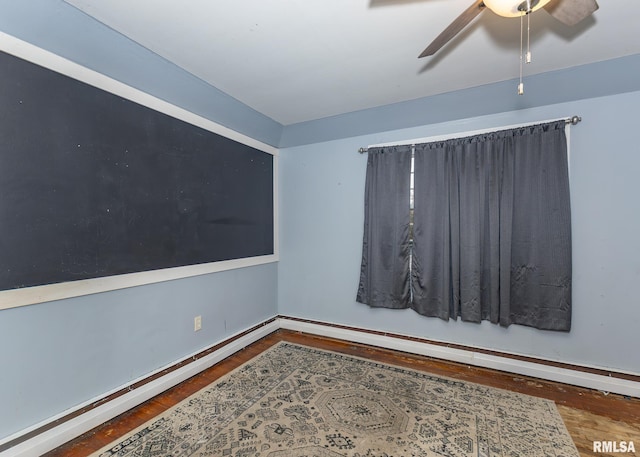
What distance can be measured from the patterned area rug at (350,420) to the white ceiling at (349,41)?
240 centimetres

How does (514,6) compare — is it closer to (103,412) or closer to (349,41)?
(349,41)

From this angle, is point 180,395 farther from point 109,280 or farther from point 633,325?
point 633,325

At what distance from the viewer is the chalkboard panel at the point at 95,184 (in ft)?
4.75

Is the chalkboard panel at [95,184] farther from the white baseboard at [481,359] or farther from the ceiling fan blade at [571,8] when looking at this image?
the ceiling fan blade at [571,8]

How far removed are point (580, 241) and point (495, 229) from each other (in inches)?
23.5

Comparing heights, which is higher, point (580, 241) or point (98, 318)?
point (580, 241)

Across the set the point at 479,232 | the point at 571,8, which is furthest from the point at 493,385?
the point at 571,8

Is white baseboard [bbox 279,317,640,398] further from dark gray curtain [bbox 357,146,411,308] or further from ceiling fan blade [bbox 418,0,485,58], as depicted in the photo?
ceiling fan blade [bbox 418,0,485,58]

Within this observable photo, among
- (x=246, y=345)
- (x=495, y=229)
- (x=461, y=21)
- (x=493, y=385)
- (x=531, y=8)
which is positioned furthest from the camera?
(x=246, y=345)

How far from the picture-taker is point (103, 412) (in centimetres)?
174

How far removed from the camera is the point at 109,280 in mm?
1826

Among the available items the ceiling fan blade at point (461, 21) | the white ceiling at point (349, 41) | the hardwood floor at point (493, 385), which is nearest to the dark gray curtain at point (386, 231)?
the hardwood floor at point (493, 385)

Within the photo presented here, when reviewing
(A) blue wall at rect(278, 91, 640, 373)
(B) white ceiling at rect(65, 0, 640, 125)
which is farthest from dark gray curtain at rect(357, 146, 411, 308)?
(B) white ceiling at rect(65, 0, 640, 125)

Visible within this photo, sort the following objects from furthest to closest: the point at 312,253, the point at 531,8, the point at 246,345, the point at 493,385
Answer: the point at 312,253
the point at 246,345
the point at 493,385
the point at 531,8
